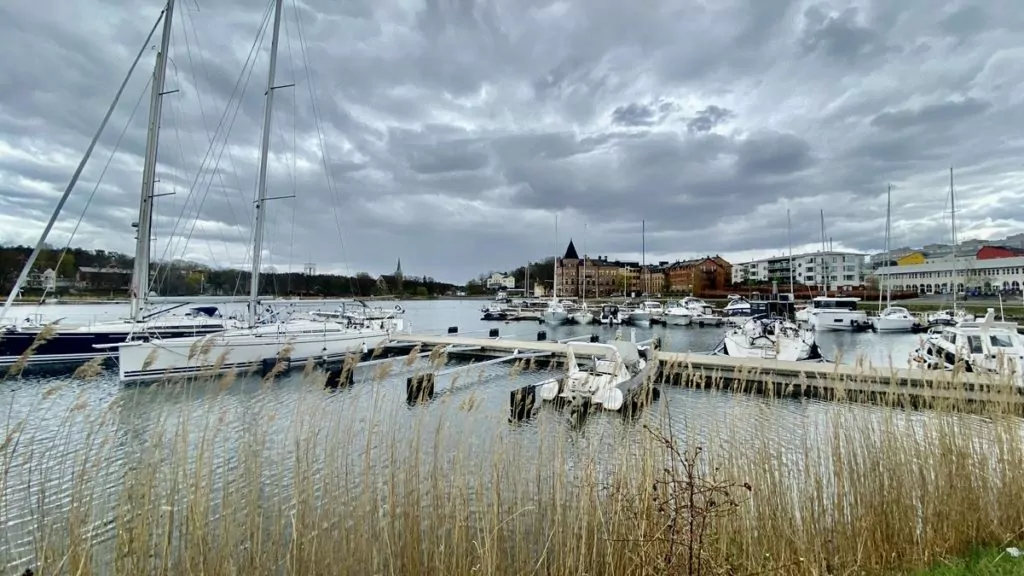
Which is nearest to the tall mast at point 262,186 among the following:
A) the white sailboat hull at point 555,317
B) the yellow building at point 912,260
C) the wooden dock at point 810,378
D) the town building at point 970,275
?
the wooden dock at point 810,378

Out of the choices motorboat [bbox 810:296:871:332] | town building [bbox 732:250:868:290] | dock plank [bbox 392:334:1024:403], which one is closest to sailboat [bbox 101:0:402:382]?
dock plank [bbox 392:334:1024:403]

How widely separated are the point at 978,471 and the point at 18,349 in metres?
27.2

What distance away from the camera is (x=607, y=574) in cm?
334

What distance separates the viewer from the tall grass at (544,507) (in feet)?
10.2

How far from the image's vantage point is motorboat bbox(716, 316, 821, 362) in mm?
19453

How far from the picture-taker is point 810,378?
48.7ft

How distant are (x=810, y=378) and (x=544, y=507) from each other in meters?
14.0

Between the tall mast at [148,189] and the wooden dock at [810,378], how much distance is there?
10.9m

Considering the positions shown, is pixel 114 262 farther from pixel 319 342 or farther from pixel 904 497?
pixel 904 497

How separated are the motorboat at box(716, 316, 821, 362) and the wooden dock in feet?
7.95

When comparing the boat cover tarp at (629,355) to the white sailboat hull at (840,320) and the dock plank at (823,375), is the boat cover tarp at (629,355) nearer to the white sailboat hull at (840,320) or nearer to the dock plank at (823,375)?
the dock plank at (823,375)

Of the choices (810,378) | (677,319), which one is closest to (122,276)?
(810,378)

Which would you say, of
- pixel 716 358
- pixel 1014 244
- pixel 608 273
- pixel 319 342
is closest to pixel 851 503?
pixel 716 358

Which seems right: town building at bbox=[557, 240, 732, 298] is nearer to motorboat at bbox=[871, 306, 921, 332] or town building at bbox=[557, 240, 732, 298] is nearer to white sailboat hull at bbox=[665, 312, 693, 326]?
white sailboat hull at bbox=[665, 312, 693, 326]
